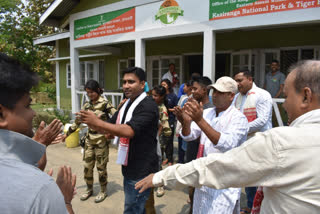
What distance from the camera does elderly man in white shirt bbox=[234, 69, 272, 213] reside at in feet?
10.2

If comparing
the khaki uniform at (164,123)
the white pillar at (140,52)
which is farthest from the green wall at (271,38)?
the khaki uniform at (164,123)

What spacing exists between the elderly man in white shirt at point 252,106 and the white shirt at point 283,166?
2142 mm

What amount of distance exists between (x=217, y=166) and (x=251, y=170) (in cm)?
16

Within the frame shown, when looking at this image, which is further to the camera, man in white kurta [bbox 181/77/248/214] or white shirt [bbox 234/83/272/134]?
white shirt [bbox 234/83/272/134]

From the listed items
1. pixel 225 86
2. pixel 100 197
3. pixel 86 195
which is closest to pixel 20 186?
pixel 225 86

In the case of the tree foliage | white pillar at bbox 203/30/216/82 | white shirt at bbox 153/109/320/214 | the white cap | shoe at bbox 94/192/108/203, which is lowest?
shoe at bbox 94/192/108/203

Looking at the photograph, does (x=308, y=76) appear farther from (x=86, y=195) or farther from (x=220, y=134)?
(x=86, y=195)

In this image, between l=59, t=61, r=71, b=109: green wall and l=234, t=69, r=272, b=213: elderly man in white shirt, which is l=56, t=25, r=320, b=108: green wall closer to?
l=59, t=61, r=71, b=109: green wall

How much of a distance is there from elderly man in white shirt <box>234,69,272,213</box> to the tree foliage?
16978 mm

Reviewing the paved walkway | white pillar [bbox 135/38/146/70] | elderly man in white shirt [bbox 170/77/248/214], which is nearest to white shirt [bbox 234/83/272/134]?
elderly man in white shirt [bbox 170/77/248/214]

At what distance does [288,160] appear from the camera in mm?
990

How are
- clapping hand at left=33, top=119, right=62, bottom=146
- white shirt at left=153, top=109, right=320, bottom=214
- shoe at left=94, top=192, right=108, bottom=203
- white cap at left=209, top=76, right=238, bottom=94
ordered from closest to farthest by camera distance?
white shirt at left=153, top=109, right=320, bottom=214
clapping hand at left=33, top=119, right=62, bottom=146
white cap at left=209, top=76, right=238, bottom=94
shoe at left=94, top=192, right=108, bottom=203

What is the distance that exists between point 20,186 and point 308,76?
48.0 inches

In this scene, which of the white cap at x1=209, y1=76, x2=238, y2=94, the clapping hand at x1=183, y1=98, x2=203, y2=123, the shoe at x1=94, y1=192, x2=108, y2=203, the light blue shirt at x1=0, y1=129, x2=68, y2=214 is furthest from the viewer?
the shoe at x1=94, y1=192, x2=108, y2=203
